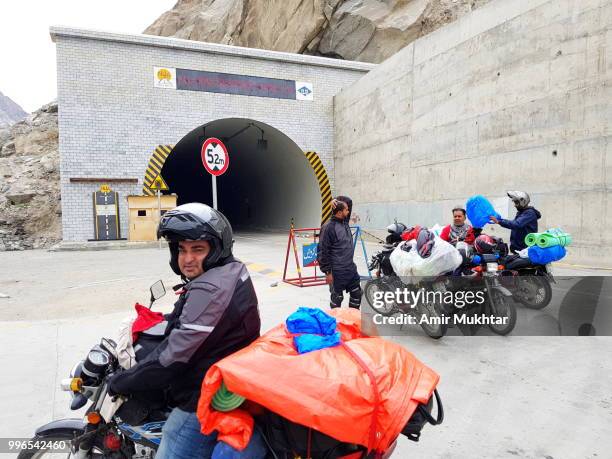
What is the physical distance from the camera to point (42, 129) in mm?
19406

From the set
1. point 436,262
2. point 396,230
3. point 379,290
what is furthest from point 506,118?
point 436,262

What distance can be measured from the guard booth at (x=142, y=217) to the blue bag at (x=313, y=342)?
1270 cm

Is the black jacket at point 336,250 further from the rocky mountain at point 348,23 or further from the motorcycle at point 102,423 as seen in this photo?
the rocky mountain at point 348,23

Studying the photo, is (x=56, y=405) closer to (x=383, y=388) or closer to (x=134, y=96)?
(x=383, y=388)

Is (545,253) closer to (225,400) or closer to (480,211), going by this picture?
(480,211)

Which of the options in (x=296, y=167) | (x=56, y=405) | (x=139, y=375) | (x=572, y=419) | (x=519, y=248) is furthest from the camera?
(x=296, y=167)

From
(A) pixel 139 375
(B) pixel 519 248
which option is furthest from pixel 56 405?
(B) pixel 519 248

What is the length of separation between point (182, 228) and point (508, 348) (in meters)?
3.59

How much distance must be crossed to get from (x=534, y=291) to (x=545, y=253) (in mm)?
729

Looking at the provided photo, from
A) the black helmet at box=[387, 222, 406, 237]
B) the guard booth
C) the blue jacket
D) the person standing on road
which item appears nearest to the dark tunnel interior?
the guard booth

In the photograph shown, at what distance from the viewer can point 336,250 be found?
16.3 feet

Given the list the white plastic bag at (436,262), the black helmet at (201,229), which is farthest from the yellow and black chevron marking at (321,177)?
the black helmet at (201,229)

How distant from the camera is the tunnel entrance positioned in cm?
1700

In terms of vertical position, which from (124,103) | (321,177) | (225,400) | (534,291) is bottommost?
(534,291)
